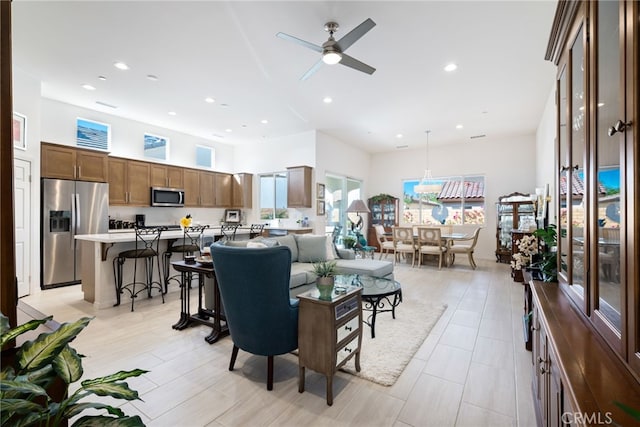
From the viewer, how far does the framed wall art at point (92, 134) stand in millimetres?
5668

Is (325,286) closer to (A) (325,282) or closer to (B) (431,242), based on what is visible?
(A) (325,282)

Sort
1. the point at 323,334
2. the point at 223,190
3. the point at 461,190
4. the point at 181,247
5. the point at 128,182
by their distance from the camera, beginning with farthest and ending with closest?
the point at 461,190
the point at 223,190
the point at 128,182
the point at 181,247
the point at 323,334

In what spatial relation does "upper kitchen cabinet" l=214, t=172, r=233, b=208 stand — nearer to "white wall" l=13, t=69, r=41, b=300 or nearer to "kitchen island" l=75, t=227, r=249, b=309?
"white wall" l=13, t=69, r=41, b=300

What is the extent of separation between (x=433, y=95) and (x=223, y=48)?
3.41m

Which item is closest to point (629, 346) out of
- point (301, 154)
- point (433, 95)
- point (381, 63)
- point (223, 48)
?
point (381, 63)

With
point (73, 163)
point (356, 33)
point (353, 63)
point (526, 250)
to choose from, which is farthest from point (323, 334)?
point (73, 163)

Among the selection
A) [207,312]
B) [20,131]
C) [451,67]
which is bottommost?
[207,312]

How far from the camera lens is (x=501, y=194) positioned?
7695 millimetres

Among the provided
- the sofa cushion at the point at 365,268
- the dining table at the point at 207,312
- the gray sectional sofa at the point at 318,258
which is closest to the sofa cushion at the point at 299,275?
the gray sectional sofa at the point at 318,258

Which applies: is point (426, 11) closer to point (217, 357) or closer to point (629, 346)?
point (629, 346)

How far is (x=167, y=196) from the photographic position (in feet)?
21.7

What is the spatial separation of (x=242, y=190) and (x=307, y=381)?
660 centimetres

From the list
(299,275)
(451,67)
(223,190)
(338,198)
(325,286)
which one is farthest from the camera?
(338,198)

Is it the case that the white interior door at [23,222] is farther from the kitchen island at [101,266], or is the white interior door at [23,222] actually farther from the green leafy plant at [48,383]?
the green leafy plant at [48,383]
